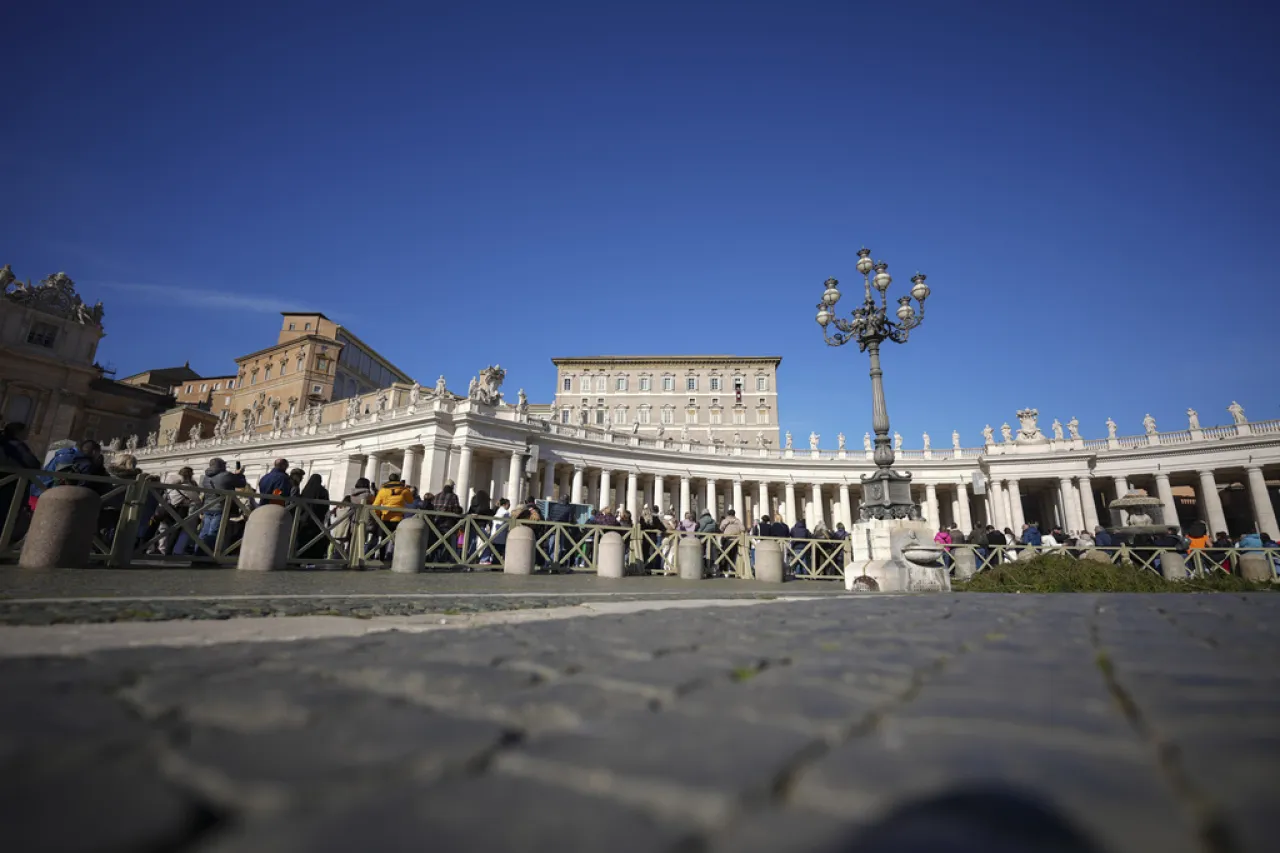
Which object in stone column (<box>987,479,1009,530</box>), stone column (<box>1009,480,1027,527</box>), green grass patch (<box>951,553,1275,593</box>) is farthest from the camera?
stone column (<box>987,479,1009,530</box>)

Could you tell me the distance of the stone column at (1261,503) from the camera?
3891 cm

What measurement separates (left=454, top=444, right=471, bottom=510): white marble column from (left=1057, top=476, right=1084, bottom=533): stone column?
1741 inches

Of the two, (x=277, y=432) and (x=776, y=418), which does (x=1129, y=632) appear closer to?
(x=277, y=432)

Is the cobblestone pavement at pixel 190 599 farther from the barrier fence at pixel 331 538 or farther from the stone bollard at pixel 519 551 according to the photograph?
the stone bollard at pixel 519 551

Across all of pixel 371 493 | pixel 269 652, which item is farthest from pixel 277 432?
pixel 269 652

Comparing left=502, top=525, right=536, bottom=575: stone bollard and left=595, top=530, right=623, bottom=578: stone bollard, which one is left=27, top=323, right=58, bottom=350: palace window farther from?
left=595, top=530, right=623, bottom=578: stone bollard

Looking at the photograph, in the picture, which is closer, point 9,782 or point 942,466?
point 9,782

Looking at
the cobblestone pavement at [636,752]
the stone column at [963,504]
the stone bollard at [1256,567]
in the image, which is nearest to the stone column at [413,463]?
the stone bollard at [1256,567]

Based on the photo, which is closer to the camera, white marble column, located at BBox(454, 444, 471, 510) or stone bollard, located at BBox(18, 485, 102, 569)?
stone bollard, located at BBox(18, 485, 102, 569)

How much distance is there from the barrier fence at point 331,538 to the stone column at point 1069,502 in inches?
1088

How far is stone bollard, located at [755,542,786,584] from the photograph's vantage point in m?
14.5

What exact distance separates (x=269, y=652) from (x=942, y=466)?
5587 centimetres

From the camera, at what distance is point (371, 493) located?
45.4 ft

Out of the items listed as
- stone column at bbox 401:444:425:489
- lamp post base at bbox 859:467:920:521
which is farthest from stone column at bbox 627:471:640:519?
lamp post base at bbox 859:467:920:521
